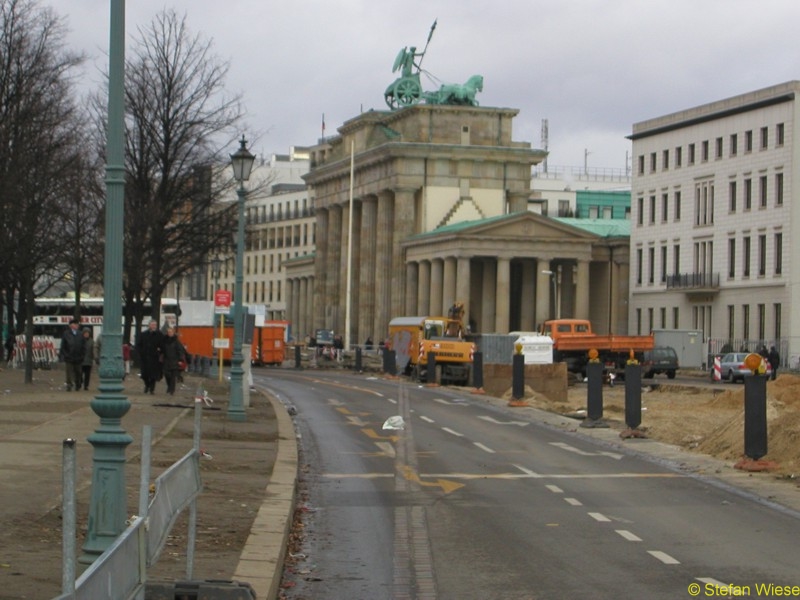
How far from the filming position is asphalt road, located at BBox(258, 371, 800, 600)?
11.8 metres

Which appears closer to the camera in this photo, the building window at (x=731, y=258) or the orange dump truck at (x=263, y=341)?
the orange dump truck at (x=263, y=341)

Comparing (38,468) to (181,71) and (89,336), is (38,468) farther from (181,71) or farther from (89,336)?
(181,71)

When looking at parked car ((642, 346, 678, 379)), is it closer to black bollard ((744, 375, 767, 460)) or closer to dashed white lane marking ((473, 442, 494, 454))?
dashed white lane marking ((473, 442, 494, 454))

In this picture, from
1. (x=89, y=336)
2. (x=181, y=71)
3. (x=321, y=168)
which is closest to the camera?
(x=89, y=336)

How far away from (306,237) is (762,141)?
87247 mm

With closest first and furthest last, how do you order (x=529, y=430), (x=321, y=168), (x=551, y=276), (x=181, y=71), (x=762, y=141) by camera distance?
(x=529, y=430)
(x=181, y=71)
(x=762, y=141)
(x=551, y=276)
(x=321, y=168)

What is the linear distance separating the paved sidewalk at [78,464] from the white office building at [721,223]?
4842 cm

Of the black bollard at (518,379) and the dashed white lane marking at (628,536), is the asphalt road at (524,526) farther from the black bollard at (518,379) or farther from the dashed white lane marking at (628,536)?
the black bollard at (518,379)

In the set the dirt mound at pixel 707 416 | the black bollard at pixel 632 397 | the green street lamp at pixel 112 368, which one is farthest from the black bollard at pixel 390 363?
the green street lamp at pixel 112 368

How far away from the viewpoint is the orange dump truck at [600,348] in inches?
2576

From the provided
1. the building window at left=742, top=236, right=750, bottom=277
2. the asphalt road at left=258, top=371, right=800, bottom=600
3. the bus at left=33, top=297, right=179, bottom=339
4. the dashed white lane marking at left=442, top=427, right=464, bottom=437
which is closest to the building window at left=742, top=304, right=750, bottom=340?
the building window at left=742, top=236, right=750, bottom=277

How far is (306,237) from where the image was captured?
165000 millimetres

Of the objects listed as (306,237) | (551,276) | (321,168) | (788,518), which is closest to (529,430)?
(788,518)

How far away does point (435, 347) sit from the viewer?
6372 centimetres
